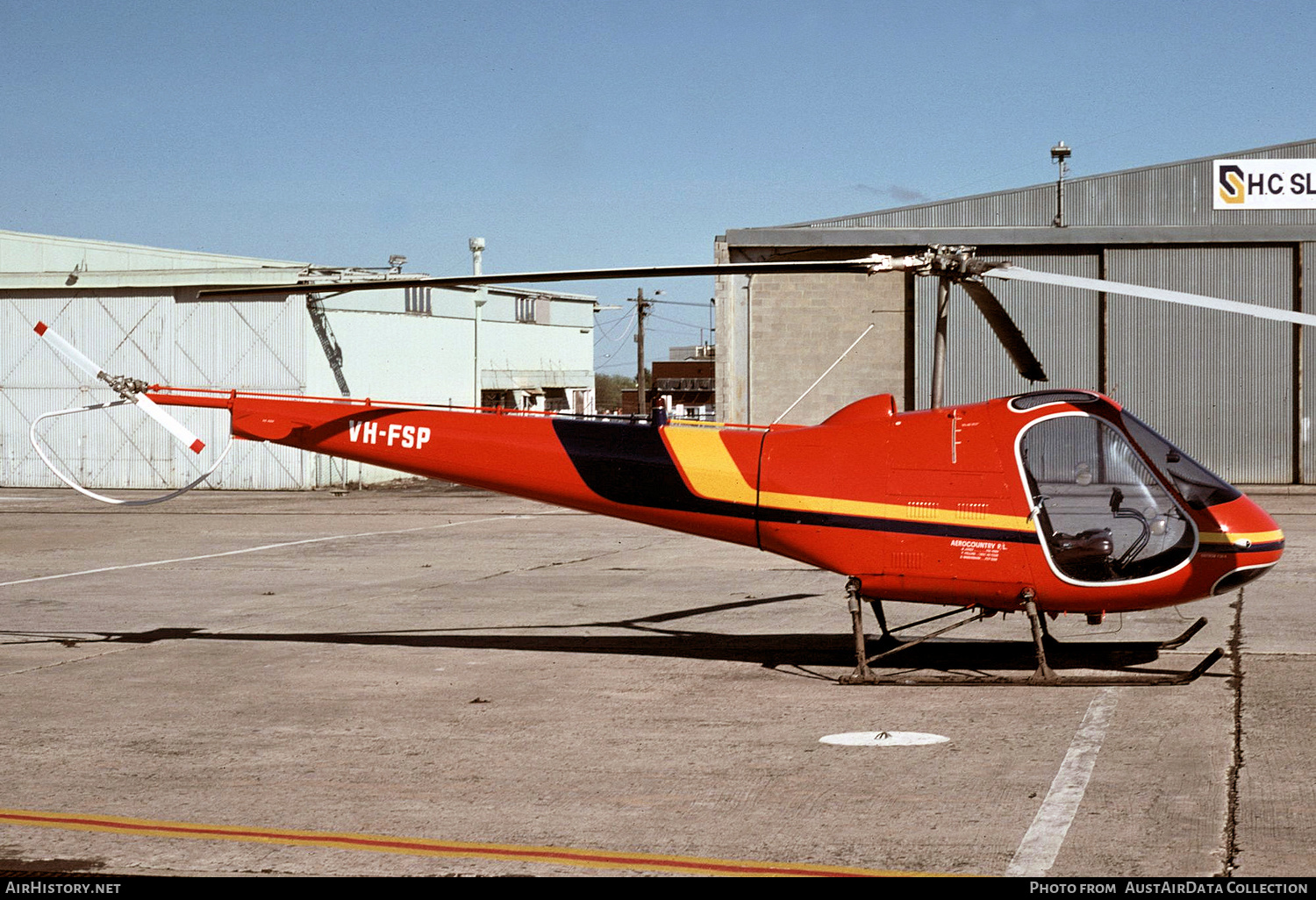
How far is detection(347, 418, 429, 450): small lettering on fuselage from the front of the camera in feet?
38.5

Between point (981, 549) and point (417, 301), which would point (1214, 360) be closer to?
point (417, 301)

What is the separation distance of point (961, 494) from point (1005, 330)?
1288mm

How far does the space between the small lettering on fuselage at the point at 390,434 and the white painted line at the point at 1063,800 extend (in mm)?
5978

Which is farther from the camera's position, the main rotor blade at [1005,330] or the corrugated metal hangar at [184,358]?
the corrugated metal hangar at [184,358]

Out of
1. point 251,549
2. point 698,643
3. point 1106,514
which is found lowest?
point 251,549

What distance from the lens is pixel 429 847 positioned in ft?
20.4

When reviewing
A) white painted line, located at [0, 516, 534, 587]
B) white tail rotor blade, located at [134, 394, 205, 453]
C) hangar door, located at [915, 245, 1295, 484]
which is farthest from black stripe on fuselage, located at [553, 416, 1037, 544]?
hangar door, located at [915, 245, 1295, 484]

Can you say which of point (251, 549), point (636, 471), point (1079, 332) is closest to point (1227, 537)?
point (636, 471)

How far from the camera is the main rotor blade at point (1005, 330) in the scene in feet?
32.0

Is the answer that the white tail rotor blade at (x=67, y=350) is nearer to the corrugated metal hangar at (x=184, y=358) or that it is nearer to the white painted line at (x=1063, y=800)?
the white painted line at (x=1063, y=800)

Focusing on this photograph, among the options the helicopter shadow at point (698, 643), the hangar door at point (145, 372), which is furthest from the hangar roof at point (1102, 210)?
the helicopter shadow at point (698, 643)

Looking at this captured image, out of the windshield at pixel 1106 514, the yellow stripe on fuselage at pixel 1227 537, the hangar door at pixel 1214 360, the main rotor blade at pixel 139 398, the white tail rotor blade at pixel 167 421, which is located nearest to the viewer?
the yellow stripe on fuselage at pixel 1227 537

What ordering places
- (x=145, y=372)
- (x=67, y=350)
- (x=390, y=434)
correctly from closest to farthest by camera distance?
(x=390, y=434)
(x=67, y=350)
(x=145, y=372)

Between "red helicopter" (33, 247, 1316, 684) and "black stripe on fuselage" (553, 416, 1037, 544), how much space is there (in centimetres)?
1
